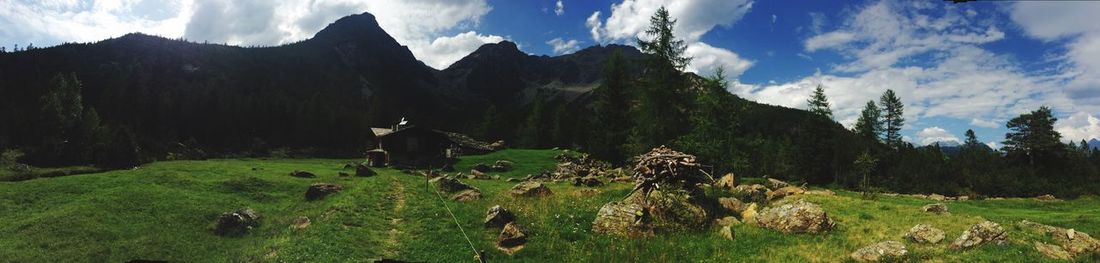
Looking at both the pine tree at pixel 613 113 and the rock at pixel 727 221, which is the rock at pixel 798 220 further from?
the pine tree at pixel 613 113

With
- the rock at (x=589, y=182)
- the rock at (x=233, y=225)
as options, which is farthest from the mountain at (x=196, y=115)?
the rock at (x=233, y=225)

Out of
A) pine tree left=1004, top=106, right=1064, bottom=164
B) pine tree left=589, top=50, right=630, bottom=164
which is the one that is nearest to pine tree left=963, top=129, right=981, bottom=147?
pine tree left=1004, top=106, right=1064, bottom=164

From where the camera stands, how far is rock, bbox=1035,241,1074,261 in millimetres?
16386

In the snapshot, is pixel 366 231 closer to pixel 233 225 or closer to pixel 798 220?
pixel 233 225

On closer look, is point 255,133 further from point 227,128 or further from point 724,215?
point 724,215

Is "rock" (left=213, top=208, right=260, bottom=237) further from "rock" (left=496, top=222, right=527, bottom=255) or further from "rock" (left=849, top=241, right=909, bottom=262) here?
A: "rock" (left=849, top=241, right=909, bottom=262)

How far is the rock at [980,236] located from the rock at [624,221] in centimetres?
1064

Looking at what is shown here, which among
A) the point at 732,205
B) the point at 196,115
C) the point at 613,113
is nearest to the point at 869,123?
the point at 613,113

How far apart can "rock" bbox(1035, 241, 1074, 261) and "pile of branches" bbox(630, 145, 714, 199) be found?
11.7 metres

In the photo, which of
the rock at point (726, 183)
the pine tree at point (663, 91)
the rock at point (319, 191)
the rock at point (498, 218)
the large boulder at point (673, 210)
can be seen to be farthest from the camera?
the pine tree at point (663, 91)

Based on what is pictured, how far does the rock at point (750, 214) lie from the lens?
80.4 ft

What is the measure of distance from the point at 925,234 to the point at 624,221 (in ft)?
36.5

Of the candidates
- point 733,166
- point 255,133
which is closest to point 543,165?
point 733,166

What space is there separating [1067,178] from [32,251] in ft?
376
